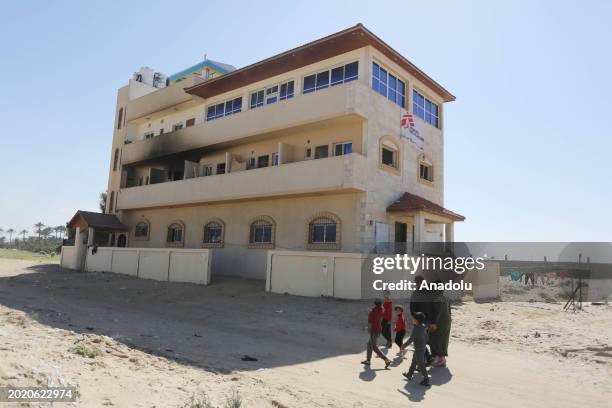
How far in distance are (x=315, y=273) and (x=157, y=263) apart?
10.1 meters

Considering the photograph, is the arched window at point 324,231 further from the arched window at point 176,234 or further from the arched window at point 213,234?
the arched window at point 176,234

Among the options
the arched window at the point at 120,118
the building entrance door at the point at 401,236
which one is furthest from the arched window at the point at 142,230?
the building entrance door at the point at 401,236

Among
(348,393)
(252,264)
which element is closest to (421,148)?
(252,264)

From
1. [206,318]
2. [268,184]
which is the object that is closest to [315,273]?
Answer: [206,318]

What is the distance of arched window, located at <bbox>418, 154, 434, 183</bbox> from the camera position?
23.3m

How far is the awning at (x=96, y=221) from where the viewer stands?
94.8ft

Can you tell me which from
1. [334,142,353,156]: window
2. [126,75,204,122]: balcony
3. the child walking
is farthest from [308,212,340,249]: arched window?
[126,75,204,122]: balcony

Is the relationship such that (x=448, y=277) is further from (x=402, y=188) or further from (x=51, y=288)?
(x=51, y=288)

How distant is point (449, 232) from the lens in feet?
74.7

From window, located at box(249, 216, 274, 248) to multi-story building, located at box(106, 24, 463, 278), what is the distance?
2.6 inches

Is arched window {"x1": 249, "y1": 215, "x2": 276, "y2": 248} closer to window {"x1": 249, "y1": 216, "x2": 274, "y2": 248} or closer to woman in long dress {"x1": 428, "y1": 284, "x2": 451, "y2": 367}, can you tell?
window {"x1": 249, "y1": 216, "x2": 274, "y2": 248}

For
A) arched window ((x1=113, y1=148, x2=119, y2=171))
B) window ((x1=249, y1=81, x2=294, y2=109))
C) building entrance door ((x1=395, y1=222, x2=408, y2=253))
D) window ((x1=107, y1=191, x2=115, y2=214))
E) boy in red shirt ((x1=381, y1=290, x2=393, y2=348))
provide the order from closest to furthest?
boy in red shirt ((x1=381, y1=290, x2=393, y2=348)) < building entrance door ((x1=395, y1=222, x2=408, y2=253)) < window ((x1=249, y1=81, x2=294, y2=109)) < window ((x1=107, y1=191, x2=115, y2=214)) < arched window ((x1=113, y1=148, x2=119, y2=171))

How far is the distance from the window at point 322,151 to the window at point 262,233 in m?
3.97

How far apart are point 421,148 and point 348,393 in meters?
18.1
